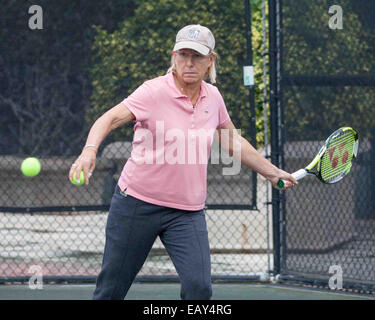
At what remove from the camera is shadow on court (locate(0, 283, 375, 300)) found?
20.8 ft

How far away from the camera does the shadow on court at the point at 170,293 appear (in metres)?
6.35

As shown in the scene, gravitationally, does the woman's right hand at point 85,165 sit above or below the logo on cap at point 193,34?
below

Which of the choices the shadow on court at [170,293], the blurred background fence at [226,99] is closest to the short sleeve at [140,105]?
the shadow on court at [170,293]

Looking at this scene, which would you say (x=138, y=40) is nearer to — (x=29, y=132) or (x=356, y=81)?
(x=29, y=132)

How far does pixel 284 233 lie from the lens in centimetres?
692

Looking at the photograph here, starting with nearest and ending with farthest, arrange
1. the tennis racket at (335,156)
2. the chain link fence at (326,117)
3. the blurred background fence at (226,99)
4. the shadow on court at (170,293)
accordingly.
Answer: the tennis racket at (335,156), the shadow on court at (170,293), the chain link fence at (326,117), the blurred background fence at (226,99)

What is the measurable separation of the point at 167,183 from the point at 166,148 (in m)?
0.17

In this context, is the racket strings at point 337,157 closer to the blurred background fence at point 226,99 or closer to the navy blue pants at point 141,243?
the navy blue pants at point 141,243

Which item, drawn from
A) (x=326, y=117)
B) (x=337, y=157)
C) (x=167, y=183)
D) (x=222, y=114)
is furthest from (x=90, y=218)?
(x=167, y=183)

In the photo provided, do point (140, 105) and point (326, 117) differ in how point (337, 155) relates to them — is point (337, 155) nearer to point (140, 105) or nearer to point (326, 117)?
point (140, 105)

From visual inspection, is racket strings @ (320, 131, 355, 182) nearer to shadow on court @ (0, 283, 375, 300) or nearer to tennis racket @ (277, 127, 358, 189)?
tennis racket @ (277, 127, 358, 189)

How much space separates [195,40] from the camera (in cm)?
406

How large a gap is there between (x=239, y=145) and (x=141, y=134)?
24.9 inches

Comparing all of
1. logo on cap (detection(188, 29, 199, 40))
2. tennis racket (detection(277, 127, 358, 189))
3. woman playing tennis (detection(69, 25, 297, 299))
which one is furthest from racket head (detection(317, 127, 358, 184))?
logo on cap (detection(188, 29, 199, 40))
